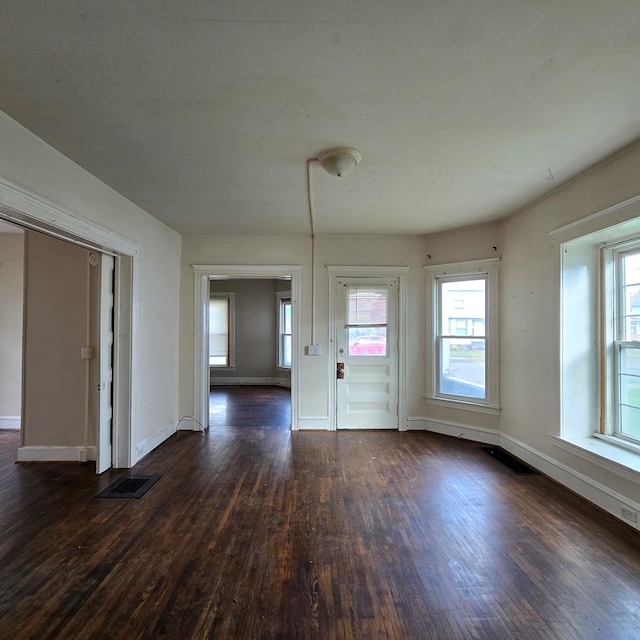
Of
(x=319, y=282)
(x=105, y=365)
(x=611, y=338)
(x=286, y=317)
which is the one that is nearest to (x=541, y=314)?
(x=611, y=338)

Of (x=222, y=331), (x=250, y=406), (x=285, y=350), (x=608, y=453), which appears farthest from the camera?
(x=222, y=331)

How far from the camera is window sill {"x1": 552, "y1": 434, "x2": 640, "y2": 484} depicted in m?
2.43

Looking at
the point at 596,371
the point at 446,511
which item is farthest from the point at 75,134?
the point at 596,371

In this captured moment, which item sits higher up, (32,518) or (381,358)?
(381,358)

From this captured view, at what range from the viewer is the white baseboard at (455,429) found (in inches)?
162

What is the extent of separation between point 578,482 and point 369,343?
253 centimetres

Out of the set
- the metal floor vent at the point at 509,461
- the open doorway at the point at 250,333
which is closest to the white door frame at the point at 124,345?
the metal floor vent at the point at 509,461

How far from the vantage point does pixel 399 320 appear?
15.2 feet

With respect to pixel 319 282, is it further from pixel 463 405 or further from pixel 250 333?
pixel 250 333

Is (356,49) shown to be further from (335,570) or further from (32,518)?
(32,518)

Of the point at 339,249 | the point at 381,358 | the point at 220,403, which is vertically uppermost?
the point at 339,249

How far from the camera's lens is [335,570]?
1.96m

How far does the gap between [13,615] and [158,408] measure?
2471 mm

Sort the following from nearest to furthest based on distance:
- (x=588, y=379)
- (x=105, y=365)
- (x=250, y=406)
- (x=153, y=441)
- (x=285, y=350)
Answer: (x=588, y=379)
(x=105, y=365)
(x=153, y=441)
(x=250, y=406)
(x=285, y=350)
